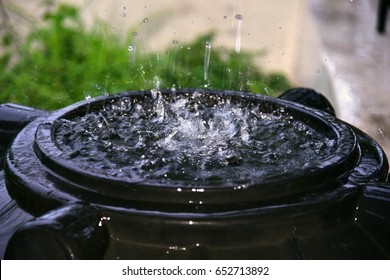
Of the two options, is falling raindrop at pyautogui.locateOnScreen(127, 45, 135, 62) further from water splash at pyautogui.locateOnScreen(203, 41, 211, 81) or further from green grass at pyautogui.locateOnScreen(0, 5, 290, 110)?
water splash at pyautogui.locateOnScreen(203, 41, 211, 81)

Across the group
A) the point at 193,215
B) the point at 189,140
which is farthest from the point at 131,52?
the point at 193,215

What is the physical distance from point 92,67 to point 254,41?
→ 5.72ft

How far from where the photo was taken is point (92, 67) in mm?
4379

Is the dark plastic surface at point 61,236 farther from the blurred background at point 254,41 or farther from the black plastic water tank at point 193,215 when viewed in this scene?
the blurred background at point 254,41

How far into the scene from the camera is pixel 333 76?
5078mm

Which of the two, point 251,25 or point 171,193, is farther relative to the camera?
point 251,25

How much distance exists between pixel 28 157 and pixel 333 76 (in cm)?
354

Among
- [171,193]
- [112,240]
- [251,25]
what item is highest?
[171,193]

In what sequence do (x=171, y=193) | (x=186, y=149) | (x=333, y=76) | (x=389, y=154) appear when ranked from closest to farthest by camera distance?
(x=171, y=193) < (x=186, y=149) < (x=389, y=154) < (x=333, y=76)

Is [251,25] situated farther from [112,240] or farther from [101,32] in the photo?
[112,240]

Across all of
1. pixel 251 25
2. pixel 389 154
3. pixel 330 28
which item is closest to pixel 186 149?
pixel 389 154

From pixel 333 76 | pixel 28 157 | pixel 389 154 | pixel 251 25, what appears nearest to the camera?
pixel 28 157

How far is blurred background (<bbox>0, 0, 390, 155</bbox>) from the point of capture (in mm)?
4645

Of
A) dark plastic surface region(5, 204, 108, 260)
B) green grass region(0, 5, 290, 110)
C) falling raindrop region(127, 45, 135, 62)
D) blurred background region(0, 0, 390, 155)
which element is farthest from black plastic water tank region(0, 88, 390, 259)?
falling raindrop region(127, 45, 135, 62)
